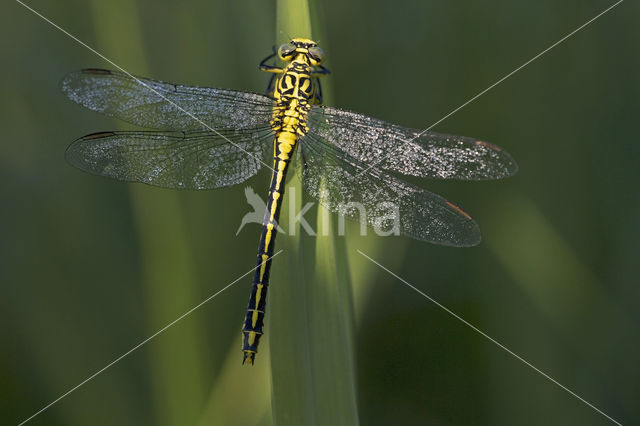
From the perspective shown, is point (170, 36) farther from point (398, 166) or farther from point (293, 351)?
point (293, 351)

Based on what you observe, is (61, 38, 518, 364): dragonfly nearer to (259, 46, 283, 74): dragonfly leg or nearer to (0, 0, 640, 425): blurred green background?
(259, 46, 283, 74): dragonfly leg

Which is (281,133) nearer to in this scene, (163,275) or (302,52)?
(302,52)

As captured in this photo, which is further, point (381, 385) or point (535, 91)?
point (535, 91)

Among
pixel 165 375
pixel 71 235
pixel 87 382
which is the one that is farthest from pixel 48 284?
pixel 165 375

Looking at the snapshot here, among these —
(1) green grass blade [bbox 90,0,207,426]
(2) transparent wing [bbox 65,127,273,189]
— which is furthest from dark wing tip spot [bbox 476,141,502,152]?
(1) green grass blade [bbox 90,0,207,426]

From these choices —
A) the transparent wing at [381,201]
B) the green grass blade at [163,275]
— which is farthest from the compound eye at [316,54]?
the green grass blade at [163,275]

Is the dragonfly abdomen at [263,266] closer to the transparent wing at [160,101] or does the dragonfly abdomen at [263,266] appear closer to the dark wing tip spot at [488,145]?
the transparent wing at [160,101]

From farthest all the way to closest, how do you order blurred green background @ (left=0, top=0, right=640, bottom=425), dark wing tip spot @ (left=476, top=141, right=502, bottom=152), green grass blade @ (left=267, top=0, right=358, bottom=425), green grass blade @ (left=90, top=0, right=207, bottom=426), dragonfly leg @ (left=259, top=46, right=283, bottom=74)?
1. dragonfly leg @ (left=259, top=46, right=283, bottom=74)
2. blurred green background @ (left=0, top=0, right=640, bottom=425)
3. green grass blade @ (left=90, top=0, right=207, bottom=426)
4. dark wing tip spot @ (left=476, top=141, right=502, bottom=152)
5. green grass blade @ (left=267, top=0, right=358, bottom=425)

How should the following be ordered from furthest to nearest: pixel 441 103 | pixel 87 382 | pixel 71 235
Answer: pixel 441 103 → pixel 71 235 → pixel 87 382
